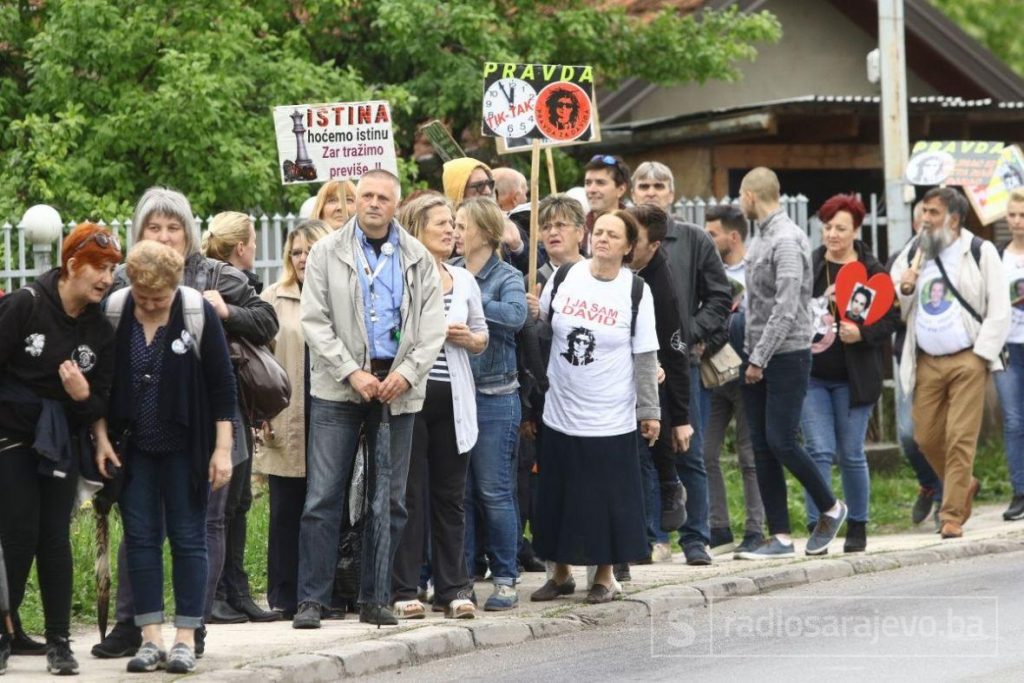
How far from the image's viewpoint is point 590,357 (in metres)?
9.78

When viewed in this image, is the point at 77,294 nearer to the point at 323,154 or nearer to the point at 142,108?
the point at 323,154

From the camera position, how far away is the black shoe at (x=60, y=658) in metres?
7.79

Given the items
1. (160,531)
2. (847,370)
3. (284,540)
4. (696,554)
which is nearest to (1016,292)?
(847,370)

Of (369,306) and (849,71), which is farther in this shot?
(849,71)

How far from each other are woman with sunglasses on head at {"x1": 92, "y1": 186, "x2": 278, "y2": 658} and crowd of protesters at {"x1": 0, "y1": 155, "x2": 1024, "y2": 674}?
0.01 meters

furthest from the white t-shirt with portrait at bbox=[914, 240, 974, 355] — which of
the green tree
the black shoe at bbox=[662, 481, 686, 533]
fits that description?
the green tree

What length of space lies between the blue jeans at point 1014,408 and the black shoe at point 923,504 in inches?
23.7

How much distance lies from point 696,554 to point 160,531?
4.28 m

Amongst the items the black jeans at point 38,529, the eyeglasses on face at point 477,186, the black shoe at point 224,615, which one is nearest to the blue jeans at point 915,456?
the eyeglasses on face at point 477,186

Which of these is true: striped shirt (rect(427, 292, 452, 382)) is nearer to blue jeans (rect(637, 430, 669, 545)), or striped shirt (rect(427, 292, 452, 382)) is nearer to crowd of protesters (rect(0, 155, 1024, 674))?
crowd of protesters (rect(0, 155, 1024, 674))

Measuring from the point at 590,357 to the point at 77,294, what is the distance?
2871 millimetres

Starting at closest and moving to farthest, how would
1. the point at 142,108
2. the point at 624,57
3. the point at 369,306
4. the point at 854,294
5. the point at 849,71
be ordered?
1. the point at 369,306
2. the point at 854,294
3. the point at 142,108
4. the point at 624,57
5. the point at 849,71

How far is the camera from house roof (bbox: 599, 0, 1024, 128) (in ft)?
71.1

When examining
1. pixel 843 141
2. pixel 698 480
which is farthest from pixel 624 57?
pixel 698 480
